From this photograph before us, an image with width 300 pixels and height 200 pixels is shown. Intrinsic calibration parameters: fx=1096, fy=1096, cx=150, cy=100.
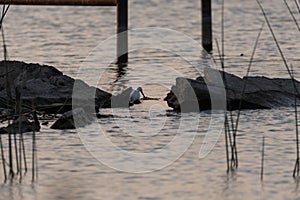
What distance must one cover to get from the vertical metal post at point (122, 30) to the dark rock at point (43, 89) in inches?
123

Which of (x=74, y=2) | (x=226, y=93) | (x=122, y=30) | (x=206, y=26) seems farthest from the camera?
(x=206, y=26)

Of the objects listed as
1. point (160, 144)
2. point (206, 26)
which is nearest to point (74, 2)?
point (206, 26)

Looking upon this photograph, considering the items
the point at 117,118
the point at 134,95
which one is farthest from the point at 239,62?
the point at 117,118

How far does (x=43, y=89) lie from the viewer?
38.6 ft

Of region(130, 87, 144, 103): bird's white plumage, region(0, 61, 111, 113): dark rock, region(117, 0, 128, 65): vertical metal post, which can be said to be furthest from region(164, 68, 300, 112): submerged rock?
region(117, 0, 128, 65): vertical metal post

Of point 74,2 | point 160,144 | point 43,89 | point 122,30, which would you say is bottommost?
point 160,144

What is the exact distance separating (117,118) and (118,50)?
544 cm

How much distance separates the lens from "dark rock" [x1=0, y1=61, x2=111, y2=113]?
11398mm

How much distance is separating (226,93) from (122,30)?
179 inches

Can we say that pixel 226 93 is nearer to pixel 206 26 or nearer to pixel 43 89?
pixel 43 89

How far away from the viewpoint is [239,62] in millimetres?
16219

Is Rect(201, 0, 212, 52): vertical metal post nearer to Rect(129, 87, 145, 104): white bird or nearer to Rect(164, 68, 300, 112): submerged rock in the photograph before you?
Rect(129, 87, 145, 104): white bird

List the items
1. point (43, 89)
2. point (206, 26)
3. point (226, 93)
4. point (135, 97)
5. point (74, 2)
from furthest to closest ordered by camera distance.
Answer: point (206, 26), point (74, 2), point (135, 97), point (43, 89), point (226, 93)

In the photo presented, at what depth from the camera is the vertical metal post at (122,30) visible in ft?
50.7
